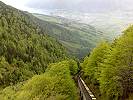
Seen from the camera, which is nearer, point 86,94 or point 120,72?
point 86,94

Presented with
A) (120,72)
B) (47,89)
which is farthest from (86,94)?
(47,89)

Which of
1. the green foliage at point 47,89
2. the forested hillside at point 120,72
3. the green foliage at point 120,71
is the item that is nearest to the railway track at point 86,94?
the green foliage at point 47,89

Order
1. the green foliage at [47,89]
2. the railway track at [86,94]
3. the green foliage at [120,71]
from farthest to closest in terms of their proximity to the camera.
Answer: the green foliage at [47,89], the green foliage at [120,71], the railway track at [86,94]

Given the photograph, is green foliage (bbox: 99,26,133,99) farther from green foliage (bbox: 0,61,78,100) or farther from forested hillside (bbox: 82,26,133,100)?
green foliage (bbox: 0,61,78,100)

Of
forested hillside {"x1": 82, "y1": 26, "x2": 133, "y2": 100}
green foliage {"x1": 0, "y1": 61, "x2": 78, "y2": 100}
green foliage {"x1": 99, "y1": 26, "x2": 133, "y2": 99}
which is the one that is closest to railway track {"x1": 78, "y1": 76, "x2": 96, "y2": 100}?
green foliage {"x1": 0, "y1": 61, "x2": 78, "y2": 100}

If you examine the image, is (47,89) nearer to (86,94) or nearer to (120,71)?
(86,94)

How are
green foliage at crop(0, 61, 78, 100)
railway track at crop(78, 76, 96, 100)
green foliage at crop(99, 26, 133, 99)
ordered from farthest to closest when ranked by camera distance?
green foliage at crop(0, 61, 78, 100) < green foliage at crop(99, 26, 133, 99) < railway track at crop(78, 76, 96, 100)

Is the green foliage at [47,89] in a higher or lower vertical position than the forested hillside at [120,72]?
lower

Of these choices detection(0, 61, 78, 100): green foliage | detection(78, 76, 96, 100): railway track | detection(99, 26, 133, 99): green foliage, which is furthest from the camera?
detection(0, 61, 78, 100): green foliage

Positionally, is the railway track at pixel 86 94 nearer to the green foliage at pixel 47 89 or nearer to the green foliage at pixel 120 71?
the green foliage at pixel 47 89

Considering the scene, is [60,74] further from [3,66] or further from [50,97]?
[3,66]

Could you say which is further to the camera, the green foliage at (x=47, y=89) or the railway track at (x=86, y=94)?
the green foliage at (x=47, y=89)

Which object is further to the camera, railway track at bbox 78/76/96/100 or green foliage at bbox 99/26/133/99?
green foliage at bbox 99/26/133/99

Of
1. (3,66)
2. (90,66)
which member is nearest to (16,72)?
(3,66)
